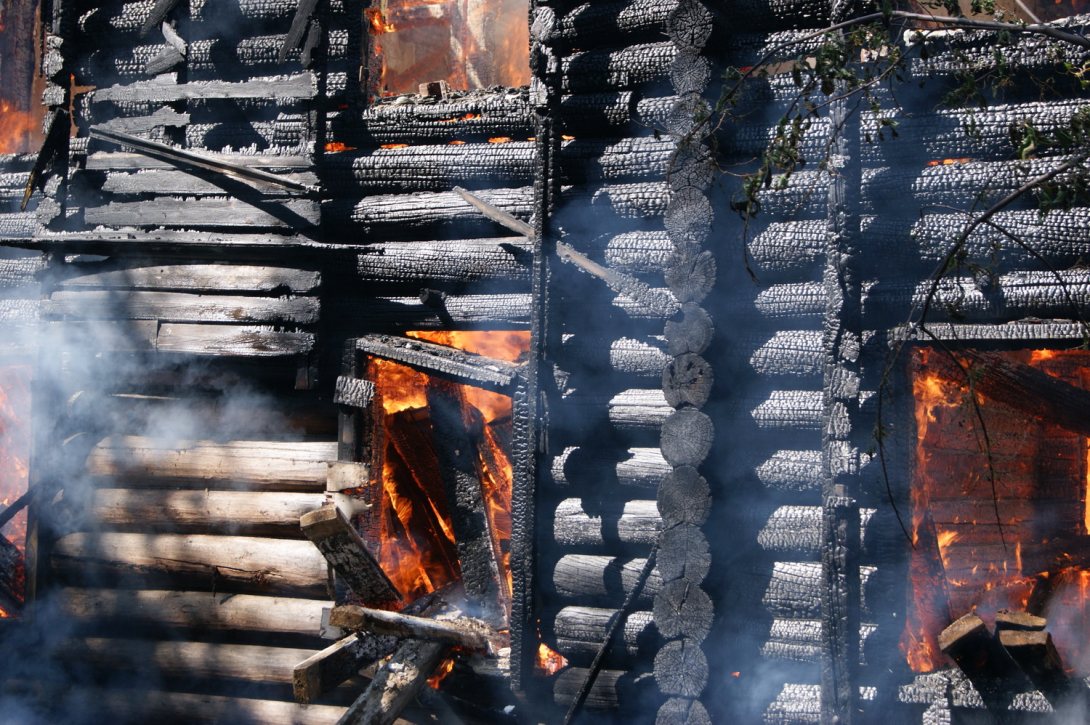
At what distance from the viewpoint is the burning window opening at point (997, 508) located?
6230 millimetres

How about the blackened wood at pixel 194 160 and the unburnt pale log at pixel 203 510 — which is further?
the unburnt pale log at pixel 203 510

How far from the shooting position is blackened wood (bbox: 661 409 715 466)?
626cm

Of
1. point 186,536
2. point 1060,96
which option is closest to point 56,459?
point 186,536

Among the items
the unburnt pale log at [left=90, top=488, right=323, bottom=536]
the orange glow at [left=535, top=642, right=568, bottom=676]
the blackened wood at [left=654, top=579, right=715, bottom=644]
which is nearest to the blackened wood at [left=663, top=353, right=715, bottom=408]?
the blackened wood at [left=654, top=579, right=715, bottom=644]

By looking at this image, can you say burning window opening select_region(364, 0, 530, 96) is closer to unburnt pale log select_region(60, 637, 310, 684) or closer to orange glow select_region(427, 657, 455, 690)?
unburnt pale log select_region(60, 637, 310, 684)

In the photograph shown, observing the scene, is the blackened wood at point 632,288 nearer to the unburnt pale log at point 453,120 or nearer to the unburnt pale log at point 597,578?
the unburnt pale log at point 453,120

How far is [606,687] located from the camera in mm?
6703

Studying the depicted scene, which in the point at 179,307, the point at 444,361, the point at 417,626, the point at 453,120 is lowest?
the point at 417,626

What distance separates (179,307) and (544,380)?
3.46 metres

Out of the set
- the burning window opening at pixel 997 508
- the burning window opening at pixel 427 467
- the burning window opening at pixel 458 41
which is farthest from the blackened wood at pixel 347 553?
the burning window opening at pixel 458 41

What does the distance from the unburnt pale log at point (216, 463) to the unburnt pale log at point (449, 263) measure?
1573 millimetres

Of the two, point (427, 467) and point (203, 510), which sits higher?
point (427, 467)

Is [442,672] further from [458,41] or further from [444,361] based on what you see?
[458,41]

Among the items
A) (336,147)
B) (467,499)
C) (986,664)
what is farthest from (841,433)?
(336,147)
